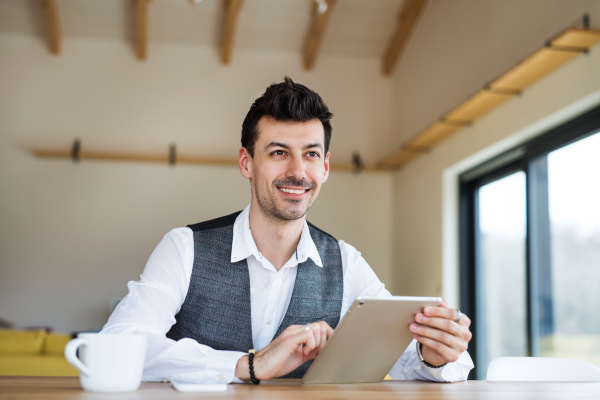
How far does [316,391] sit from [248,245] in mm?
588

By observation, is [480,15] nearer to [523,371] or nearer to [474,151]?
[474,151]

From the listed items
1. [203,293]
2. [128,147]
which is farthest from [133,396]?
[128,147]

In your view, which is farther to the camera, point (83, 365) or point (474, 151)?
point (474, 151)

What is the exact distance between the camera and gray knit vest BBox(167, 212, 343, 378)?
1.30 meters

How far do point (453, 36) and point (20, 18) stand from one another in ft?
12.5

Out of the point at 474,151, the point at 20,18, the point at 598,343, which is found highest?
the point at 20,18

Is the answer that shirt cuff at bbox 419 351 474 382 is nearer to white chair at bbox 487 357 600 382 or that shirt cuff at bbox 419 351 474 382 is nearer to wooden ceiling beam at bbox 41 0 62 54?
white chair at bbox 487 357 600 382

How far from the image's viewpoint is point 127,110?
5.27 meters

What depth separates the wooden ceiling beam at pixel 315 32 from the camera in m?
4.80

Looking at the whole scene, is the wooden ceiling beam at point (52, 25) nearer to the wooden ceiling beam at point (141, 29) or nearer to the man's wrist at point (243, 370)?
the wooden ceiling beam at point (141, 29)

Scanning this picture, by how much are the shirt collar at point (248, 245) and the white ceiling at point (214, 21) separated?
3936mm

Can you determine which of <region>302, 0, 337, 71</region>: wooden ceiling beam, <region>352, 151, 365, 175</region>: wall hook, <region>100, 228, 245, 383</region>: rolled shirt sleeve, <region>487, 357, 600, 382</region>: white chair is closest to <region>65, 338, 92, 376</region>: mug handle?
<region>100, 228, 245, 383</region>: rolled shirt sleeve

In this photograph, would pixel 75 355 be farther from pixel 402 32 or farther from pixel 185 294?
pixel 402 32

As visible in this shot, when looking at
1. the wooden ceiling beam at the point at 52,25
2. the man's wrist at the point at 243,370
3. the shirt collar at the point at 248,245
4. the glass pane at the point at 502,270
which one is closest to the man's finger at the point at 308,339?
the man's wrist at the point at 243,370
